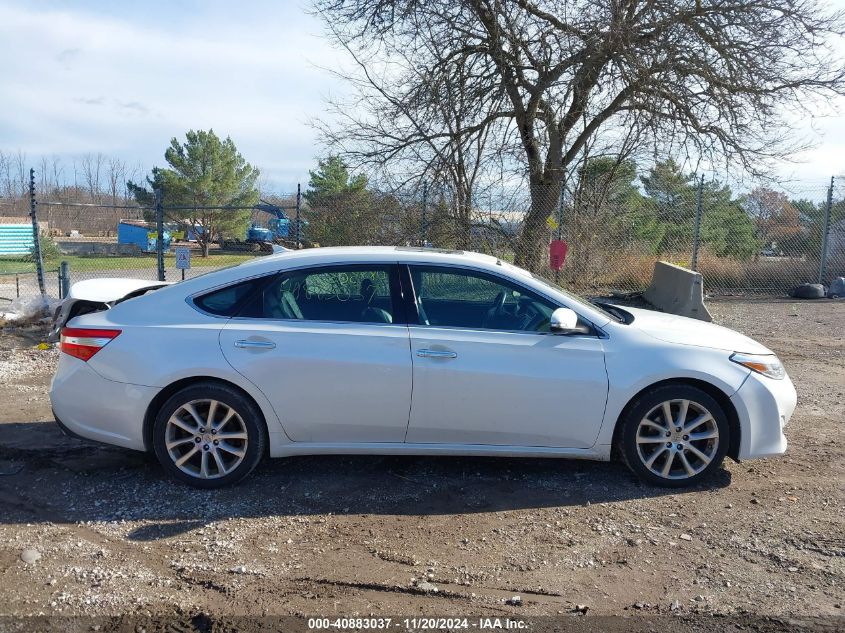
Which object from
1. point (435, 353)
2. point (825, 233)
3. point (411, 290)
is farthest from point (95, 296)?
point (825, 233)

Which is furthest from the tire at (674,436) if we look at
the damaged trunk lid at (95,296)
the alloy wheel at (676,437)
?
the damaged trunk lid at (95,296)

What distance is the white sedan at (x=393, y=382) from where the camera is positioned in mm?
4430

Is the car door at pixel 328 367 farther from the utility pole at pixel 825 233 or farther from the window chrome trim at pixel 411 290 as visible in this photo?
the utility pole at pixel 825 233

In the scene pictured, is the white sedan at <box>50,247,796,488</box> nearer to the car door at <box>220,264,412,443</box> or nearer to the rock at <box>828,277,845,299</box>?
the car door at <box>220,264,412,443</box>

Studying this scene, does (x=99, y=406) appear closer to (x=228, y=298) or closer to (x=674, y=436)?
(x=228, y=298)

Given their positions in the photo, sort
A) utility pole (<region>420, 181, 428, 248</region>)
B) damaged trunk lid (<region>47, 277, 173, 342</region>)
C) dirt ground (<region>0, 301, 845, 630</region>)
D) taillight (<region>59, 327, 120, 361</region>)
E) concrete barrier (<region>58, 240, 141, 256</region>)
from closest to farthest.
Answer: dirt ground (<region>0, 301, 845, 630</region>)
taillight (<region>59, 327, 120, 361</region>)
damaged trunk lid (<region>47, 277, 173, 342</region>)
utility pole (<region>420, 181, 428, 248</region>)
concrete barrier (<region>58, 240, 141, 256</region>)

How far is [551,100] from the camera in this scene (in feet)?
42.4

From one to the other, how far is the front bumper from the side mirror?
113cm

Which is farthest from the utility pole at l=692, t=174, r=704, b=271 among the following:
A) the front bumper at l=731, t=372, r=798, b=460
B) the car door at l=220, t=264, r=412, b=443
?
the car door at l=220, t=264, r=412, b=443

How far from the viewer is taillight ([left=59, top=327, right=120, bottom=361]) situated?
451 cm

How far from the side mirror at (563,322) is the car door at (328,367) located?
0.94 m

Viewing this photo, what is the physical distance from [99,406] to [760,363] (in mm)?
4318

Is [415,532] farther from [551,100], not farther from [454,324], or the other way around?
[551,100]

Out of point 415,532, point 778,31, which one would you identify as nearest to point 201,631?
point 415,532
